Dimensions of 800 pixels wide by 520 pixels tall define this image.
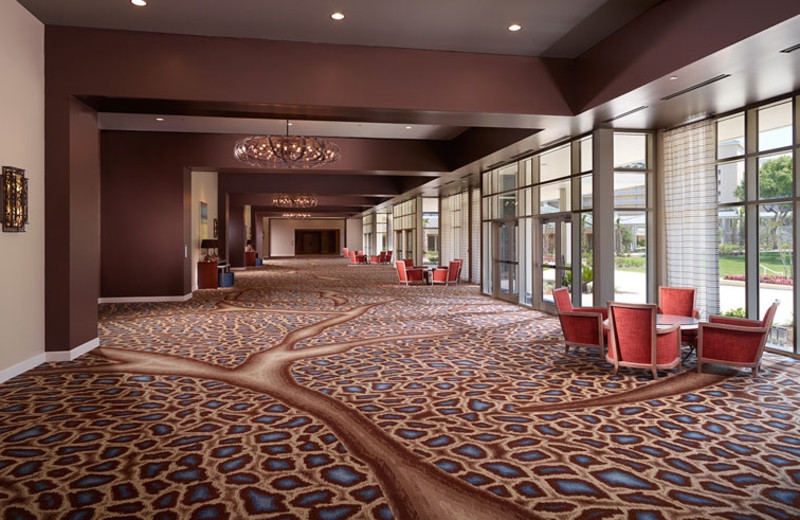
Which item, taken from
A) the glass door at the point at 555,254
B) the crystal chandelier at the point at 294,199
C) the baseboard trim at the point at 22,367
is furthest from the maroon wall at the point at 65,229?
the crystal chandelier at the point at 294,199

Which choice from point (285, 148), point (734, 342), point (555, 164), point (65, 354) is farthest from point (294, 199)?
point (734, 342)

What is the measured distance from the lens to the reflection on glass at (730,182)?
7.22 metres

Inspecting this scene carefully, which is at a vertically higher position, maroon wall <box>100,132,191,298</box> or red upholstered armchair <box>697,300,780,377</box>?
maroon wall <box>100,132,191,298</box>

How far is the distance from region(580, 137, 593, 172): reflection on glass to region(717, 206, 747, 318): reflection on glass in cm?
208

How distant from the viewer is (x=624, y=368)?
5891mm

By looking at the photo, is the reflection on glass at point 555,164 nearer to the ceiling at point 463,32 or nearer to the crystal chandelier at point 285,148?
the ceiling at point 463,32

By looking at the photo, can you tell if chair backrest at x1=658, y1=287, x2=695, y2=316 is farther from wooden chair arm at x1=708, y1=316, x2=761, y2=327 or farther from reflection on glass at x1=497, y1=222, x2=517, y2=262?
reflection on glass at x1=497, y1=222, x2=517, y2=262

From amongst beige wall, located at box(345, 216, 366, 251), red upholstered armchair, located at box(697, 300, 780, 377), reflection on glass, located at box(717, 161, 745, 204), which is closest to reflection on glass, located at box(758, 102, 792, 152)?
reflection on glass, located at box(717, 161, 745, 204)

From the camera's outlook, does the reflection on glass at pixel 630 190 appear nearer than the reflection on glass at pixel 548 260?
Yes

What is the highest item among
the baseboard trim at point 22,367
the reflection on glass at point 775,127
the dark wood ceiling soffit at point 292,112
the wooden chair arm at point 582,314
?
the dark wood ceiling soffit at point 292,112

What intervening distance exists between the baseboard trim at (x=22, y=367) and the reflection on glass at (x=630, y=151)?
8.41 metres

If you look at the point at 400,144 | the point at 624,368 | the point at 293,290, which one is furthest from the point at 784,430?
the point at 293,290

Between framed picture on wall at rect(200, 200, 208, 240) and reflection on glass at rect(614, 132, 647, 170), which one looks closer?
reflection on glass at rect(614, 132, 647, 170)

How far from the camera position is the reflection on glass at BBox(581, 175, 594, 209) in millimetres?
8773
